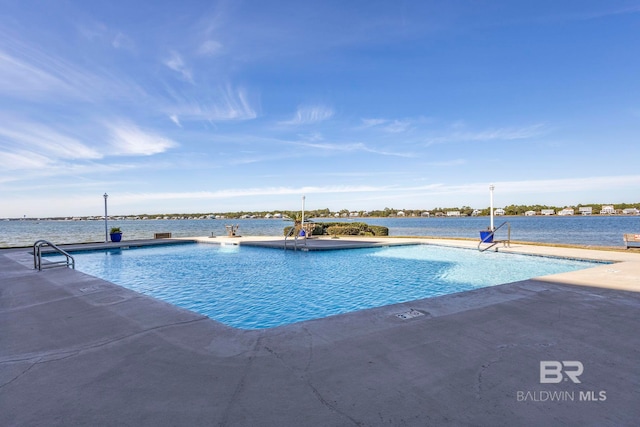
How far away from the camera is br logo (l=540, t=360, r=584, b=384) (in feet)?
8.14

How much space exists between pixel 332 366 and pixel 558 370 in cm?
193

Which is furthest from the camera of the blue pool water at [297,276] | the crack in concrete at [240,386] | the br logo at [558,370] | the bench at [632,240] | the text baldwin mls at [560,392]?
the bench at [632,240]

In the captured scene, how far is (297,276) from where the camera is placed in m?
9.25

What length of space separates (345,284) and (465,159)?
22.7 meters

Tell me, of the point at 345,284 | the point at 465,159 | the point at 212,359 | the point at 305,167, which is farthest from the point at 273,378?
the point at 305,167

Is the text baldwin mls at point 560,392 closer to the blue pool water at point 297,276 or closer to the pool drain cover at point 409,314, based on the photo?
the pool drain cover at point 409,314

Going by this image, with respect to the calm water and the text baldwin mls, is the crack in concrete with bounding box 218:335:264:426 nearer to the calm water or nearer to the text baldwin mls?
the text baldwin mls

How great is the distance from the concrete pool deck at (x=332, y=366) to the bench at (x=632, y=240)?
381 inches

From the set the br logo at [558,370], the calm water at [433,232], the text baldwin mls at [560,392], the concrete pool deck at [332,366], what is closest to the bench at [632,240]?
the concrete pool deck at [332,366]

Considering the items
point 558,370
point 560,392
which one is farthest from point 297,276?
point 560,392

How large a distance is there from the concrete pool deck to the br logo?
0.04 m

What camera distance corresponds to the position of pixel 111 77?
12.5 meters

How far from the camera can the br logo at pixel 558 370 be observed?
248 cm

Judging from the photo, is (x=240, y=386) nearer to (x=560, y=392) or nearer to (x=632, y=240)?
(x=560, y=392)
